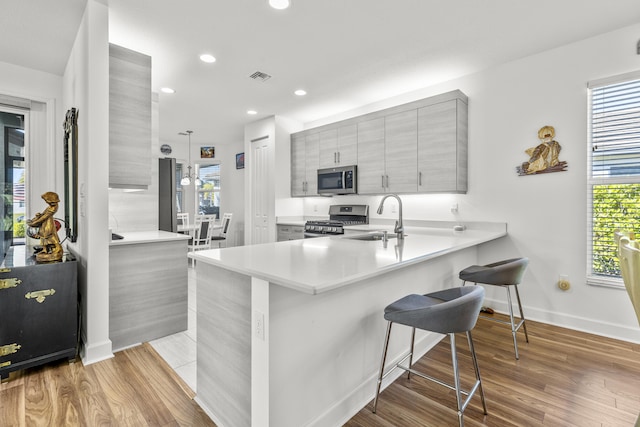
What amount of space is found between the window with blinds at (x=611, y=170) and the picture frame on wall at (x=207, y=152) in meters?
7.13

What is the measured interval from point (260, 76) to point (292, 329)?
3085mm

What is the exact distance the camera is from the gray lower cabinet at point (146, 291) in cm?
248

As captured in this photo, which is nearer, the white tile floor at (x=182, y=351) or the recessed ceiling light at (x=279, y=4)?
the white tile floor at (x=182, y=351)

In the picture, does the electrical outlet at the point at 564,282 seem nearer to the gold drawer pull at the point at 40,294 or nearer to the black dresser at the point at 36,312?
the black dresser at the point at 36,312

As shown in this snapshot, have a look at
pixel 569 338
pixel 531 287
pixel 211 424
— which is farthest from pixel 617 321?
pixel 211 424

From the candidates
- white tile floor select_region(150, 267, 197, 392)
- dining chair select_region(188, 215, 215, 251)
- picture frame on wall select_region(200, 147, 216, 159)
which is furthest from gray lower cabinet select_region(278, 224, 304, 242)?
picture frame on wall select_region(200, 147, 216, 159)

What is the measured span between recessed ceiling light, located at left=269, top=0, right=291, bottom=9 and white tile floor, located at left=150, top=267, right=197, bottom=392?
8.94 ft

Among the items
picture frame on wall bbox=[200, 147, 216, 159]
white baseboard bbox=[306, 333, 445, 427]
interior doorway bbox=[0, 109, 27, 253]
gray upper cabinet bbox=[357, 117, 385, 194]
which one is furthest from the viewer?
picture frame on wall bbox=[200, 147, 216, 159]

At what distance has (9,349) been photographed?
2.00 m

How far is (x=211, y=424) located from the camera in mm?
1632

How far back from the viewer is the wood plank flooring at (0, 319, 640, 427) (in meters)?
1.66

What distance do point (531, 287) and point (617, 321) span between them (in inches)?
26.0

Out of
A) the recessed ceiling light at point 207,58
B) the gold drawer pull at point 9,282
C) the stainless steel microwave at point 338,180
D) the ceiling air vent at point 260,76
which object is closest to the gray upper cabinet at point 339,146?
the stainless steel microwave at point 338,180

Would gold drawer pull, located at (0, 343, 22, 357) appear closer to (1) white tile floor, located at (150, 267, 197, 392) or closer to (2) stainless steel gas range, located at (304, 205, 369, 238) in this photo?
(1) white tile floor, located at (150, 267, 197, 392)
